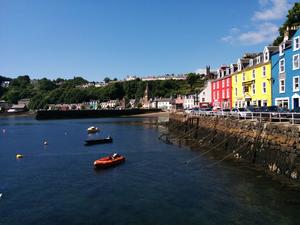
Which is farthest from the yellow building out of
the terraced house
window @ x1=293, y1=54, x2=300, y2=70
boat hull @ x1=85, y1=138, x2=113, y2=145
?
boat hull @ x1=85, y1=138, x2=113, y2=145

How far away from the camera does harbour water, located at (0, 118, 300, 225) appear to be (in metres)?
18.7

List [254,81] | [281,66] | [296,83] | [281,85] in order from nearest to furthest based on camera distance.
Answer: [296,83], [281,66], [281,85], [254,81]

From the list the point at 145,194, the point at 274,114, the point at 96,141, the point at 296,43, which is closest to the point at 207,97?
the point at 96,141

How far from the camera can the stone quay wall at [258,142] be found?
82.6 ft

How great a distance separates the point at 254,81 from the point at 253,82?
1.16 ft

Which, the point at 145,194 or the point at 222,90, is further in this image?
the point at 222,90

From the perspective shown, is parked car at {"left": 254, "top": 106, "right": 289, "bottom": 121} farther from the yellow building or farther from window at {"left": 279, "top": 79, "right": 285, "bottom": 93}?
the yellow building

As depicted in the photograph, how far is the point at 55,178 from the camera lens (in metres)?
29.0

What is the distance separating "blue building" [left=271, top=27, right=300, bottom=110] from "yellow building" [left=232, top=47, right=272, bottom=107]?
198 centimetres

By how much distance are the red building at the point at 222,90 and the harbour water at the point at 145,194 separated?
133 feet

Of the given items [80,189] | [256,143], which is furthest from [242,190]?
[80,189]

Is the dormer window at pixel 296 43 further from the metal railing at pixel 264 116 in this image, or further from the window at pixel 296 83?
the metal railing at pixel 264 116

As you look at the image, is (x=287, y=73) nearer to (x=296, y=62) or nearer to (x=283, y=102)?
(x=296, y=62)

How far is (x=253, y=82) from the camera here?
199 ft
